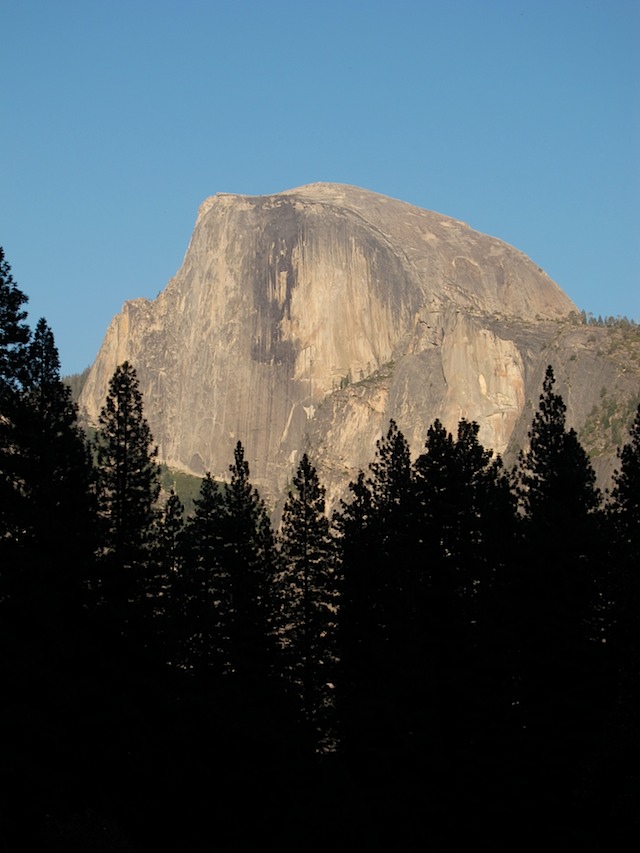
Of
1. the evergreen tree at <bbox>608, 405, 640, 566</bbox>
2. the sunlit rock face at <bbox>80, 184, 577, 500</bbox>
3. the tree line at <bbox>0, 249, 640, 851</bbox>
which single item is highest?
the sunlit rock face at <bbox>80, 184, 577, 500</bbox>

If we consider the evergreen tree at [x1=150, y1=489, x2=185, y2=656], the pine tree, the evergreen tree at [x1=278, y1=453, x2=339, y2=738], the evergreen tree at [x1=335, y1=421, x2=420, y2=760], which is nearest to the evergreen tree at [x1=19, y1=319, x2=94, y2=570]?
the evergreen tree at [x1=150, y1=489, x2=185, y2=656]

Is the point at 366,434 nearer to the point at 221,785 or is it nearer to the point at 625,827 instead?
the point at 221,785

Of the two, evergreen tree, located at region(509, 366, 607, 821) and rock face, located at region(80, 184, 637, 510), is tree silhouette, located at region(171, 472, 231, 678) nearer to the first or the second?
evergreen tree, located at region(509, 366, 607, 821)

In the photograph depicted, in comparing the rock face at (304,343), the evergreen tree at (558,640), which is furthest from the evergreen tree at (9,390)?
the rock face at (304,343)

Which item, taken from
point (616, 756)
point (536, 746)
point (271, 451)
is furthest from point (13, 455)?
point (271, 451)

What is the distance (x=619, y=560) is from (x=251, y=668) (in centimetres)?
1466

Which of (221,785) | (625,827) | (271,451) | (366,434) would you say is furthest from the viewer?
(271,451)

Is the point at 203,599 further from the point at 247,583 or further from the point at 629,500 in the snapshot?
the point at 629,500

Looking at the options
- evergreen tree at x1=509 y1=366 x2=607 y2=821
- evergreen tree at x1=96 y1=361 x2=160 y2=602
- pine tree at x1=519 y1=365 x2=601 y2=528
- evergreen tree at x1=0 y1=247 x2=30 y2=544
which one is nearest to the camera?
evergreen tree at x1=0 y1=247 x2=30 y2=544

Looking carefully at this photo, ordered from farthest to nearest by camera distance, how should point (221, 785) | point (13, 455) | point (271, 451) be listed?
point (271, 451)
point (221, 785)
point (13, 455)

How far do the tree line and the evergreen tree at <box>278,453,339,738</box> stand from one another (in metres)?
0.16

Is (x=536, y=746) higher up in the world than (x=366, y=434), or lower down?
lower down

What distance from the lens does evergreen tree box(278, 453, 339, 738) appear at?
163 feet

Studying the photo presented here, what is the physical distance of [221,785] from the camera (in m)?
43.0
